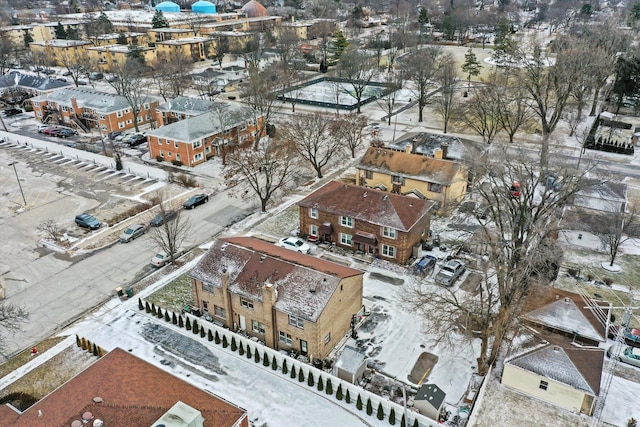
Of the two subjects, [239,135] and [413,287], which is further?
[239,135]

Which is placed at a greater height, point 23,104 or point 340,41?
point 340,41

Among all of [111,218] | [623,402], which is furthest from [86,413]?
[111,218]

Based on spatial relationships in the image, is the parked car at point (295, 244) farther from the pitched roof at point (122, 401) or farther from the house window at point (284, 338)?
the pitched roof at point (122, 401)

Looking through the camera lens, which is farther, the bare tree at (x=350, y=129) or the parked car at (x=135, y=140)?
the parked car at (x=135, y=140)

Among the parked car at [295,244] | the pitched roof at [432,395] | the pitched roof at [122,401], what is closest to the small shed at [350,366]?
the pitched roof at [432,395]

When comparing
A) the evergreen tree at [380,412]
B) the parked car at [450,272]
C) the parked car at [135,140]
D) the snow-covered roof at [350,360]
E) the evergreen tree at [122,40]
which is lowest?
the evergreen tree at [380,412]

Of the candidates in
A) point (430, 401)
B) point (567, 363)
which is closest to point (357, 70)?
point (567, 363)

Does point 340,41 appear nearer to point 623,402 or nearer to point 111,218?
point 111,218
